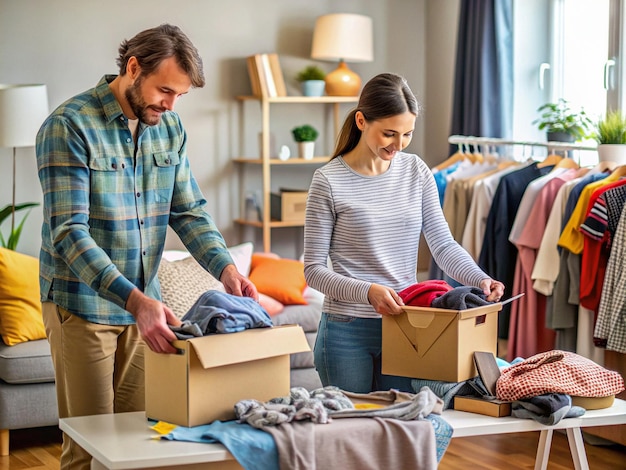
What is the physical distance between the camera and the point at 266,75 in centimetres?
505

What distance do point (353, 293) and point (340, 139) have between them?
0.45 metres

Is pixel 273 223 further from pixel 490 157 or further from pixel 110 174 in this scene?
pixel 110 174

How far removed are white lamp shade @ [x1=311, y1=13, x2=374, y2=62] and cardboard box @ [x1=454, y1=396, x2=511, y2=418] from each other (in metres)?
3.25

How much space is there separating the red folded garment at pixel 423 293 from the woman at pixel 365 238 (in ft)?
0.33

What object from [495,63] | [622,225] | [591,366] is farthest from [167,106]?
[495,63]

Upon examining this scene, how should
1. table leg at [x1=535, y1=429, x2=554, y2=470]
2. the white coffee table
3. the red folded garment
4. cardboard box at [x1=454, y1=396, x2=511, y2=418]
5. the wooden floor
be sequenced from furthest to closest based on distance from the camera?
1. the wooden floor
2. table leg at [x1=535, y1=429, x2=554, y2=470]
3. the red folded garment
4. cardboard box at [x1=454, y1=396, x2=511, y2=418]
5. the white coffee table

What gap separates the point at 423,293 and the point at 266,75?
306cm

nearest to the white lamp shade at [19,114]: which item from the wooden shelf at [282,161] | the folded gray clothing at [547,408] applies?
the wooden shelf at [282,161]

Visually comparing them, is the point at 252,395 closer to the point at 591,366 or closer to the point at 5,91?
the point at 591,366

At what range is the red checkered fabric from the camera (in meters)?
2.12

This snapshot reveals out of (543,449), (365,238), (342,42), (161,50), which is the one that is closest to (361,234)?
(365,238)

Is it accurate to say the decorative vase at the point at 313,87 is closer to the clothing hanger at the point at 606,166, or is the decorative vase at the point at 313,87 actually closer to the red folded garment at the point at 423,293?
the clothing hanger at the point at 606,166

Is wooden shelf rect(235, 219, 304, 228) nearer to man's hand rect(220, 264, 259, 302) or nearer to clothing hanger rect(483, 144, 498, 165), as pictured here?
clothing hanger rect(483, 144, 498, 165)

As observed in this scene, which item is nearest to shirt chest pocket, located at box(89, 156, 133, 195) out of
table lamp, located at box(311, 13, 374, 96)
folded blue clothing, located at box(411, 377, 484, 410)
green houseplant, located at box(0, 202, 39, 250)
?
folded blue clothing, located at box(411, 377, 484, 410)
